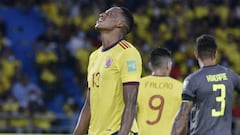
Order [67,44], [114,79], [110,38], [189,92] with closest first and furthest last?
[114,79], [110,38], [189,92], [67,44]

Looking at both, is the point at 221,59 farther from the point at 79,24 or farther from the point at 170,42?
the point at 79,24

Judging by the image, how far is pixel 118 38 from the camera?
717cm

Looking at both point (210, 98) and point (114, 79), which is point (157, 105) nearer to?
point (210, 98)

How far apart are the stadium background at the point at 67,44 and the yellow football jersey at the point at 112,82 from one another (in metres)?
9.10

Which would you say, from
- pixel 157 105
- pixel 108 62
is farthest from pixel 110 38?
pixel 157 105

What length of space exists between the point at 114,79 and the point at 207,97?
150 centimetres

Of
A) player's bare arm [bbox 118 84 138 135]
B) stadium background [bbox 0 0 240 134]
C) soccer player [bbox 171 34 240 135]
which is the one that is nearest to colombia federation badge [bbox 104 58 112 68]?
player's bare arm [bbox 118 84 138 135]

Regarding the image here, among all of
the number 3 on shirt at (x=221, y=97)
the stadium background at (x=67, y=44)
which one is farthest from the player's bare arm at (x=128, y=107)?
the stadium background at (x=67, y=44)

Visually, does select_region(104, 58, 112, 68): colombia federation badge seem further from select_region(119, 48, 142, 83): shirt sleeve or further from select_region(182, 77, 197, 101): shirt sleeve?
select_region(182, 77, 197, 101): shirt sleeve

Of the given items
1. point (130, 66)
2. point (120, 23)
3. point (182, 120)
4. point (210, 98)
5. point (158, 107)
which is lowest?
point (182, 120)

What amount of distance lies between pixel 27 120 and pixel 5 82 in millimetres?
1569

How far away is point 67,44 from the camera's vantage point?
1902cm

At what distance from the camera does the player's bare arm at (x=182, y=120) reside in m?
8.10

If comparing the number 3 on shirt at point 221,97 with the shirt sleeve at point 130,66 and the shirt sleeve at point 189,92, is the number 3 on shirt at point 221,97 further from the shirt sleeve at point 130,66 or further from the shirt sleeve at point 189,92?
the shirt sleeve at point 130,66
